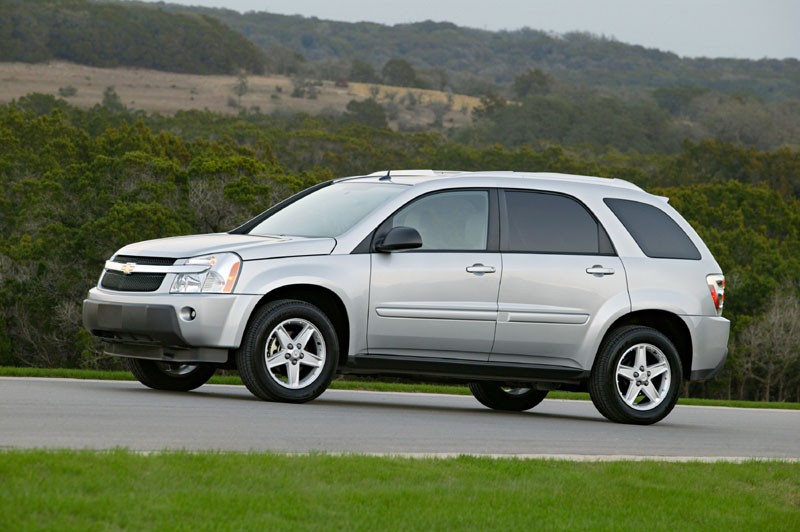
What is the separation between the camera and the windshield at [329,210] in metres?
12.1

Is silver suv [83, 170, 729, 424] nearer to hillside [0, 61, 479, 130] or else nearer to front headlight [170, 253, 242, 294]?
front headlight [170, 253, 242, 294]

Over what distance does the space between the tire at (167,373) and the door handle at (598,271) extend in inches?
135


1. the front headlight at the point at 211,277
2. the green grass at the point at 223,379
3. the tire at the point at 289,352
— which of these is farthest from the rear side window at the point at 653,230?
the green grass at the point at 223,379

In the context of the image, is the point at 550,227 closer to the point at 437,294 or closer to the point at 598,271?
the point at 598,271

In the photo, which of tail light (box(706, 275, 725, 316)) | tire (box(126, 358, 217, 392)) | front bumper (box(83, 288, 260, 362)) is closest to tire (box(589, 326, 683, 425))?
tail light (box(706, 275, 725, 316))

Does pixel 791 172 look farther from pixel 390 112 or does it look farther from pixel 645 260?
pixel 645 260

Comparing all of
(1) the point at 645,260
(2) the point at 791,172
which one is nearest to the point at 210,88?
(2) the point at 791,172

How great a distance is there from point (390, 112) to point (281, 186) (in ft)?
313

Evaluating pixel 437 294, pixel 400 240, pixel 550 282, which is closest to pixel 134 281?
pixel 400 240

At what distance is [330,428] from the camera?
10133mm

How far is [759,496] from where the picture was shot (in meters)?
8.41

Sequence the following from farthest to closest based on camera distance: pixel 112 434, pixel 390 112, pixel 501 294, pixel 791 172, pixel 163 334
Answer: pixel 390 112 → pixel 791 172 → pixel 501 294 → pixel 163 334 → pixel 112 434

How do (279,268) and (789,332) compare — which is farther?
(789,332)

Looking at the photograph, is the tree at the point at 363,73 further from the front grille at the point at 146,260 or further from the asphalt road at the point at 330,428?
the front grille at the point at 146,260
